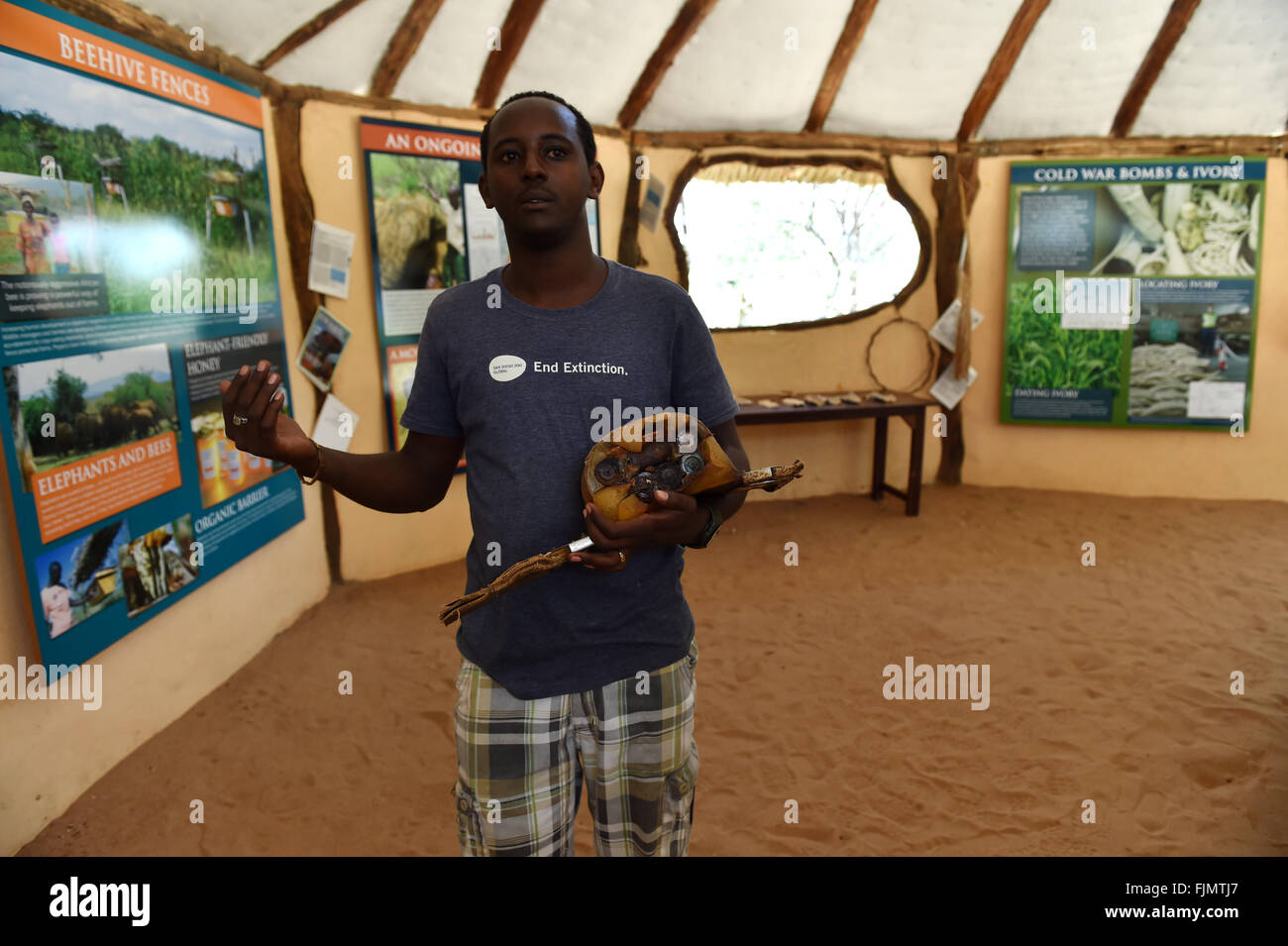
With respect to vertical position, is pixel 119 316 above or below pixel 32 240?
below

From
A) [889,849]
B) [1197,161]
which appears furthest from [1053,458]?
[889,849]

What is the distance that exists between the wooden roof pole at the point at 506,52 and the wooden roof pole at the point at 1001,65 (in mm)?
3157

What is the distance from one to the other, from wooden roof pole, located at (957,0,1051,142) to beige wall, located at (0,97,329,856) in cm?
458

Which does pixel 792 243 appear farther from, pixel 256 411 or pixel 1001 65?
pixel 256 411

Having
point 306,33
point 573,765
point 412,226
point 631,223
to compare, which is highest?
point 306,33

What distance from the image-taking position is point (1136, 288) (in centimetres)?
609

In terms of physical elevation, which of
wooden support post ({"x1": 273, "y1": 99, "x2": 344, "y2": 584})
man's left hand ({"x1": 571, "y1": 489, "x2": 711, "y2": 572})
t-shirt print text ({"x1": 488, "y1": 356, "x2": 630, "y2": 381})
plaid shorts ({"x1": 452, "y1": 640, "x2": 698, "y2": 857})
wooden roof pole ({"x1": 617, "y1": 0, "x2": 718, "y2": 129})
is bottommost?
plaid shorts ({"x1": 452, "y1": 640, "x2": 698, "y2": 857})

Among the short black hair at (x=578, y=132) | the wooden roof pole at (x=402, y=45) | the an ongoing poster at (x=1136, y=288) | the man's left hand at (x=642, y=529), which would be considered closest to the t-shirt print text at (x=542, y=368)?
the man's left hand at (x=642, y=529)

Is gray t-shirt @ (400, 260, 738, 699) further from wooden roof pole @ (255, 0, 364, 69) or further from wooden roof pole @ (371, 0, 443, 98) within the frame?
wooden roof pole @ (371, 0, 443, 98)

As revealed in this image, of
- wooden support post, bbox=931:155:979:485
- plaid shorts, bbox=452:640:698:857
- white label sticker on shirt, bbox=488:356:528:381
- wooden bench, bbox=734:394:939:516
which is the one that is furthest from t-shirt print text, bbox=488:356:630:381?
wooden support post, bbox=931:155:979:485

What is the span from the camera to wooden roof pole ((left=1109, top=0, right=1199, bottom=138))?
528 cm

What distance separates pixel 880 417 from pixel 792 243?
1478 millimetres

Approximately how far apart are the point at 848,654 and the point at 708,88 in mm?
3714

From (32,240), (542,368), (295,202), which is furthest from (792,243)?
(542,368)
